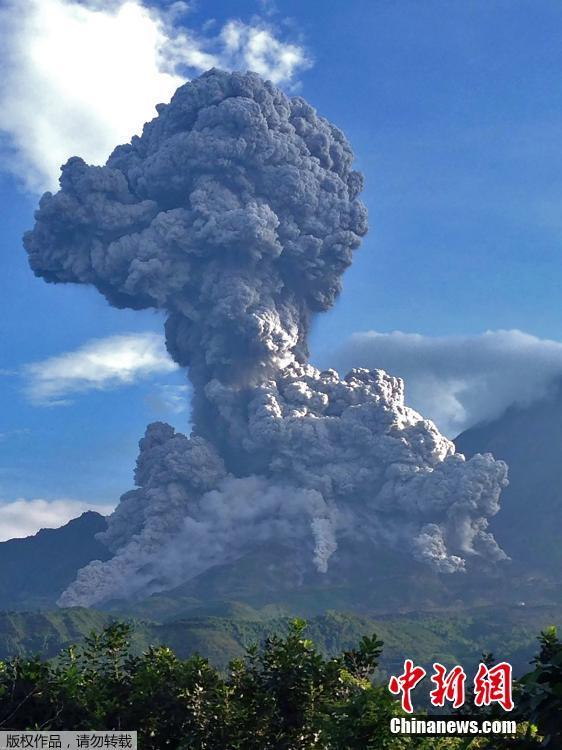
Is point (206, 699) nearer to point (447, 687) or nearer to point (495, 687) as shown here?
point (447, 687)

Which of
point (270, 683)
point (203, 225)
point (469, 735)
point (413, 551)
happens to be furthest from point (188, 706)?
point (413, 551)

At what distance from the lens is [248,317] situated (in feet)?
502

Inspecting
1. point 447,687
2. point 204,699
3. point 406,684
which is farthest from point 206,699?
point 447,687

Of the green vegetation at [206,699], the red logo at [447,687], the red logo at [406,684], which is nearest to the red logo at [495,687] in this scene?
the red logo at [447,687]

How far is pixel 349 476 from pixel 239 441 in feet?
66.7

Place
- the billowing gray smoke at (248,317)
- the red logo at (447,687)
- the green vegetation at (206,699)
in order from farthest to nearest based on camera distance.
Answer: the billowing gray smoke at (248,317)
the green vegetation at (206,699)
the red logo at (447,687)

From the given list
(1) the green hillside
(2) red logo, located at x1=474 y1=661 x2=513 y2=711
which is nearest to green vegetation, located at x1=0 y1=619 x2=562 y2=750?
(2) red logo, located at x1=474 y1=661 x2=513 y2=711

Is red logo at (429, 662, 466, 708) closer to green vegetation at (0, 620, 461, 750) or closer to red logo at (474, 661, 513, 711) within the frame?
red logo at (474, 661, 513, 711)

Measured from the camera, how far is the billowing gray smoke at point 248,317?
502ft

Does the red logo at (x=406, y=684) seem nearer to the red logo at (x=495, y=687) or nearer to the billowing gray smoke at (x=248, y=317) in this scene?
the red logo at (x=495, y=687)

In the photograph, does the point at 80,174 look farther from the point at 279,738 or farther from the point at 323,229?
the point at 279,738

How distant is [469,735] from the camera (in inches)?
819

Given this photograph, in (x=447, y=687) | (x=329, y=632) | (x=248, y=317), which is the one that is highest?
(x=248, y=317)

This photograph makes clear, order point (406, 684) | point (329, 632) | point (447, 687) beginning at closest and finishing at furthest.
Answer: point (406, 684) → point (447, 687) → point (329, 632)
